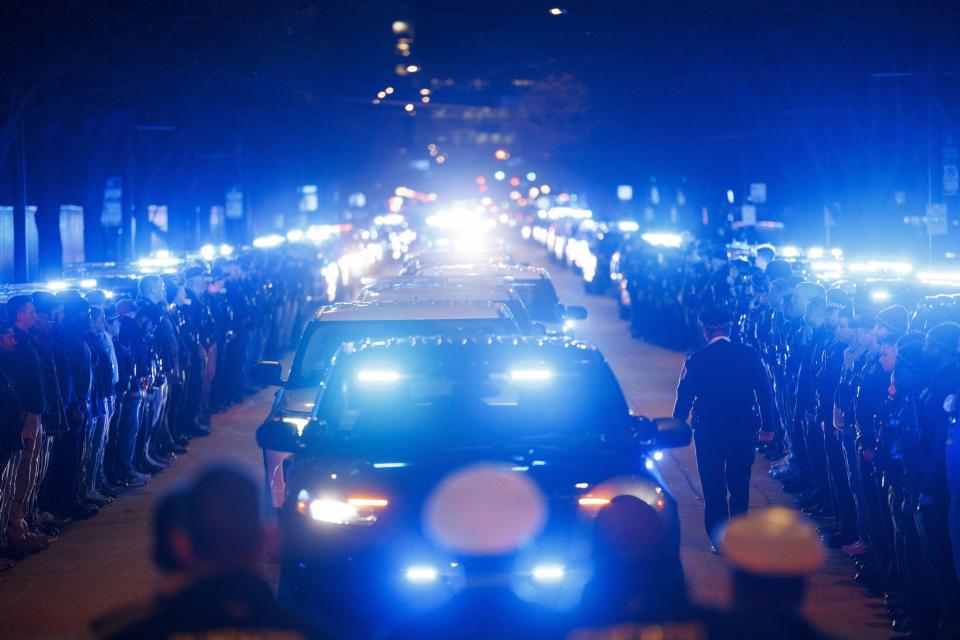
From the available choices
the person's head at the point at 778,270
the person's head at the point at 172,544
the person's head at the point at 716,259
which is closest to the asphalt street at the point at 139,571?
the person's head at the point at 172,544

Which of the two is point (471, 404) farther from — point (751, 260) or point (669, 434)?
point (751, 260)

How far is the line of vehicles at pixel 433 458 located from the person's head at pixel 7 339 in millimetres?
2557

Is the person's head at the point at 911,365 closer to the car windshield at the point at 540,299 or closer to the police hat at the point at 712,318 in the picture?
the police hat at the point at 712,318

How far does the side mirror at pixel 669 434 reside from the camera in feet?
27.5

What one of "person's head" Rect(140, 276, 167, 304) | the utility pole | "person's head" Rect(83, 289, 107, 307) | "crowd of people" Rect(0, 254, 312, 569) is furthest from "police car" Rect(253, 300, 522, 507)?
the utility pole

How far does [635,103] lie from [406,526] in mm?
54608

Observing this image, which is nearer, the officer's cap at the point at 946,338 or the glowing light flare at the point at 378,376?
the glowing light flare at the point at 378,376

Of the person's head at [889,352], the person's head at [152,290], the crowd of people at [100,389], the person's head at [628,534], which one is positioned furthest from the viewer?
the person's head at [152,290]

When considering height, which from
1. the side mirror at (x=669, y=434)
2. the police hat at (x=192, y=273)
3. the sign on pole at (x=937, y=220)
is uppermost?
the sign on pole at (x=937, y=220)

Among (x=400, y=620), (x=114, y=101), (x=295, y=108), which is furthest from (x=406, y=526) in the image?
(x=295, y=108)

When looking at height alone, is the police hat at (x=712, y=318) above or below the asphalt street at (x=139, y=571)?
above

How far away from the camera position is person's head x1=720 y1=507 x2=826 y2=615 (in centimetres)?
339

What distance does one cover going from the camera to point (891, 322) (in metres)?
10.8

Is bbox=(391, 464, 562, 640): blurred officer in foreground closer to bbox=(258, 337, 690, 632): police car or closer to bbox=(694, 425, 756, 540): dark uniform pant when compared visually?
bbox=(258, 337, 690, 632): police car
